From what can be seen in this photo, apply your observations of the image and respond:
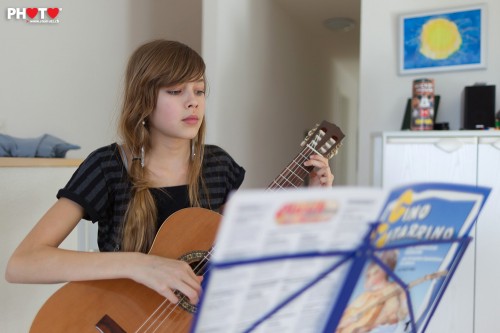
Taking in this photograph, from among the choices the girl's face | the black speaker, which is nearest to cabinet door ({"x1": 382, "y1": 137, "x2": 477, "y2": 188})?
the black speaker

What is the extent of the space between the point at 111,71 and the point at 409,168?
1.73m

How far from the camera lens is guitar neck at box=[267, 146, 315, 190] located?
110cm

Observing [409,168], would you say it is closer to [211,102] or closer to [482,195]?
[211,102]

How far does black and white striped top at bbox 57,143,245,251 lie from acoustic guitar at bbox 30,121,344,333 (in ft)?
0.48

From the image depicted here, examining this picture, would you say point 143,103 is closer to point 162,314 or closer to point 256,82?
point 162,314

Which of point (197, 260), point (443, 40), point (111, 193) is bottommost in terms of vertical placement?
point (197, 260)

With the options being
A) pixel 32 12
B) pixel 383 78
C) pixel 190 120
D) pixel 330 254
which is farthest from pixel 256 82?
pixel 330 254

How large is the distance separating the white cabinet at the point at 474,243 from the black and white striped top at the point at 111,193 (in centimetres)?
107

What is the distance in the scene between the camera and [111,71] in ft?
8.02

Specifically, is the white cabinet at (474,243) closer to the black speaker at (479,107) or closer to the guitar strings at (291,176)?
the black speaker at (479,107)

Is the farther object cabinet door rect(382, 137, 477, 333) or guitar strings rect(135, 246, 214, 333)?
cabinet door rect(382, 137, 477, 333)

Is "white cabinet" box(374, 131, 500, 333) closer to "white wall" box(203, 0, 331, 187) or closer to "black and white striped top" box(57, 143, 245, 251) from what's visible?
"black and white striped top" box(57, 143, 245, 251)

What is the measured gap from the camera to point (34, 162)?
1429 mm

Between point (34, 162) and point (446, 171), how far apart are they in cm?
174
